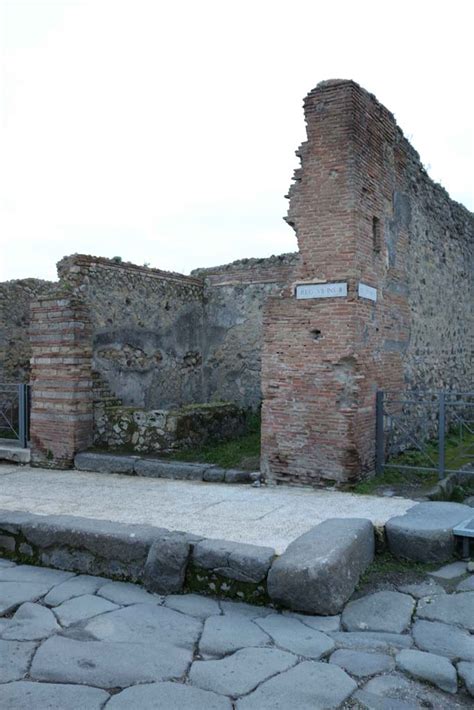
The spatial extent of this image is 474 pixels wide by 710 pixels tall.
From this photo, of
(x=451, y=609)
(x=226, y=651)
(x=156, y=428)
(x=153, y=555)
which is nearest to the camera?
(x=226, y=651)

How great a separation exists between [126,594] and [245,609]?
845 mm

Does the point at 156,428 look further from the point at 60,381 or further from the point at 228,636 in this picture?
the point at 228,636

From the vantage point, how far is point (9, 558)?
5.15m

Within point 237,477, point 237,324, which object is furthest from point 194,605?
point 237,324

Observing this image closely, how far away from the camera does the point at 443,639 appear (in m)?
3.56

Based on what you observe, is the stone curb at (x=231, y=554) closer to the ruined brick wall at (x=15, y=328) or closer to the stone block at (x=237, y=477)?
the stone block at (x=237, y=477)

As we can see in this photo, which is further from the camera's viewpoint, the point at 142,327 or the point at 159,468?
the point at 142,327

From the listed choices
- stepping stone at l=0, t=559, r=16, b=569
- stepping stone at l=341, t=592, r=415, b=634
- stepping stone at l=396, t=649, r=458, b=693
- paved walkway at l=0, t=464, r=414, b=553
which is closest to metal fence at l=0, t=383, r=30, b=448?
paved walkway at l=0, t=464, r=414, b=553

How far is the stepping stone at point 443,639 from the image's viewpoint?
340 centimetres

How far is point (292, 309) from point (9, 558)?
3.72 meters

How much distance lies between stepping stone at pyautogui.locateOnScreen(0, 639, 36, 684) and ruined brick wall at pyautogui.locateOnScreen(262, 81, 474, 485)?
12.8 feet

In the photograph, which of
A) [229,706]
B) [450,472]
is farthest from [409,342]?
[229,706]

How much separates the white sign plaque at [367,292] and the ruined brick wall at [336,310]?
2.4 inches

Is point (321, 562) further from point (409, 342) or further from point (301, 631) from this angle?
point (409, 342)
